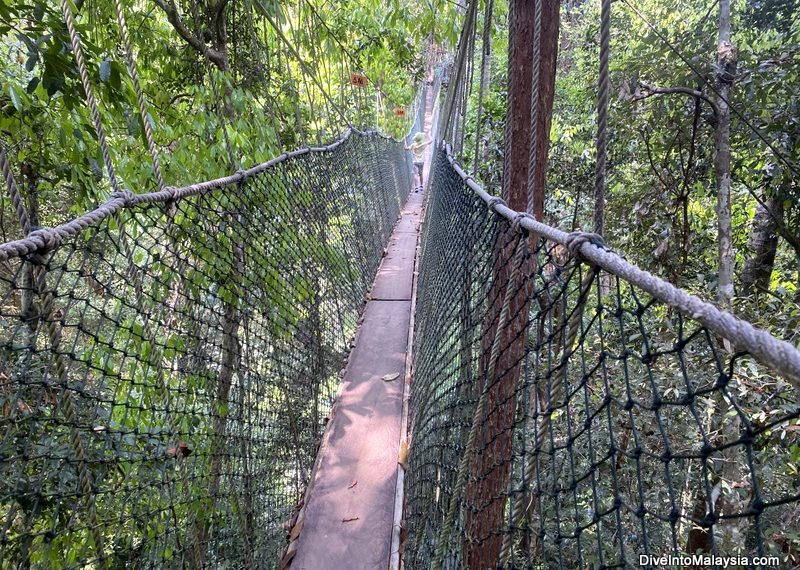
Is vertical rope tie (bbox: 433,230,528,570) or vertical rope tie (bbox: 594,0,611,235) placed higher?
vertical rope tie (bbox: 594,0,611,235)

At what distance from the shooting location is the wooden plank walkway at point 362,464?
62.4 inches

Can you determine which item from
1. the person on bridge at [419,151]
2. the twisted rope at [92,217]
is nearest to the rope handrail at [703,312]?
the twisted rope at [92,217]

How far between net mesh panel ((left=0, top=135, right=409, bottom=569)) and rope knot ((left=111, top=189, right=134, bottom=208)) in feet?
0.11

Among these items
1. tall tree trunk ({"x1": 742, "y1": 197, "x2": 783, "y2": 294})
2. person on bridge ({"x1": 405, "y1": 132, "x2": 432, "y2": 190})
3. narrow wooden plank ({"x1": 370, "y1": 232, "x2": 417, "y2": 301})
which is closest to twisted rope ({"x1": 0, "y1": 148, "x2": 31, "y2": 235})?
narrow wooden plank ({"x1": 370, "y1": 232, "x2": 417, "y2": 301})

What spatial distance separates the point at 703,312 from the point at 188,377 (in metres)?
1.37

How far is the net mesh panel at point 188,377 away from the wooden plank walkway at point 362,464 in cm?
11

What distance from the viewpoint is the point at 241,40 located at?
9.86 feet

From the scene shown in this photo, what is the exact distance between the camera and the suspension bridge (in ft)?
2.81

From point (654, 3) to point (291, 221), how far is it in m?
3.70

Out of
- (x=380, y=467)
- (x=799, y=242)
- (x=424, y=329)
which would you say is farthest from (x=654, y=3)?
(x=380, y=467)

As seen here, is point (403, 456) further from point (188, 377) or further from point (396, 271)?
point (396, 271)

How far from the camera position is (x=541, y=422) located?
1.28 metres

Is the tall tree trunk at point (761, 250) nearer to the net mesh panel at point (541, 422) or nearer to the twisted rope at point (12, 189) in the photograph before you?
the net mesh panel at point (541, 422)

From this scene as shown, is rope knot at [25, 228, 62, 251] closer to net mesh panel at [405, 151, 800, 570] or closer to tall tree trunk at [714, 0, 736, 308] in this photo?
net mesh panel at [405, 151, 800, 570]
